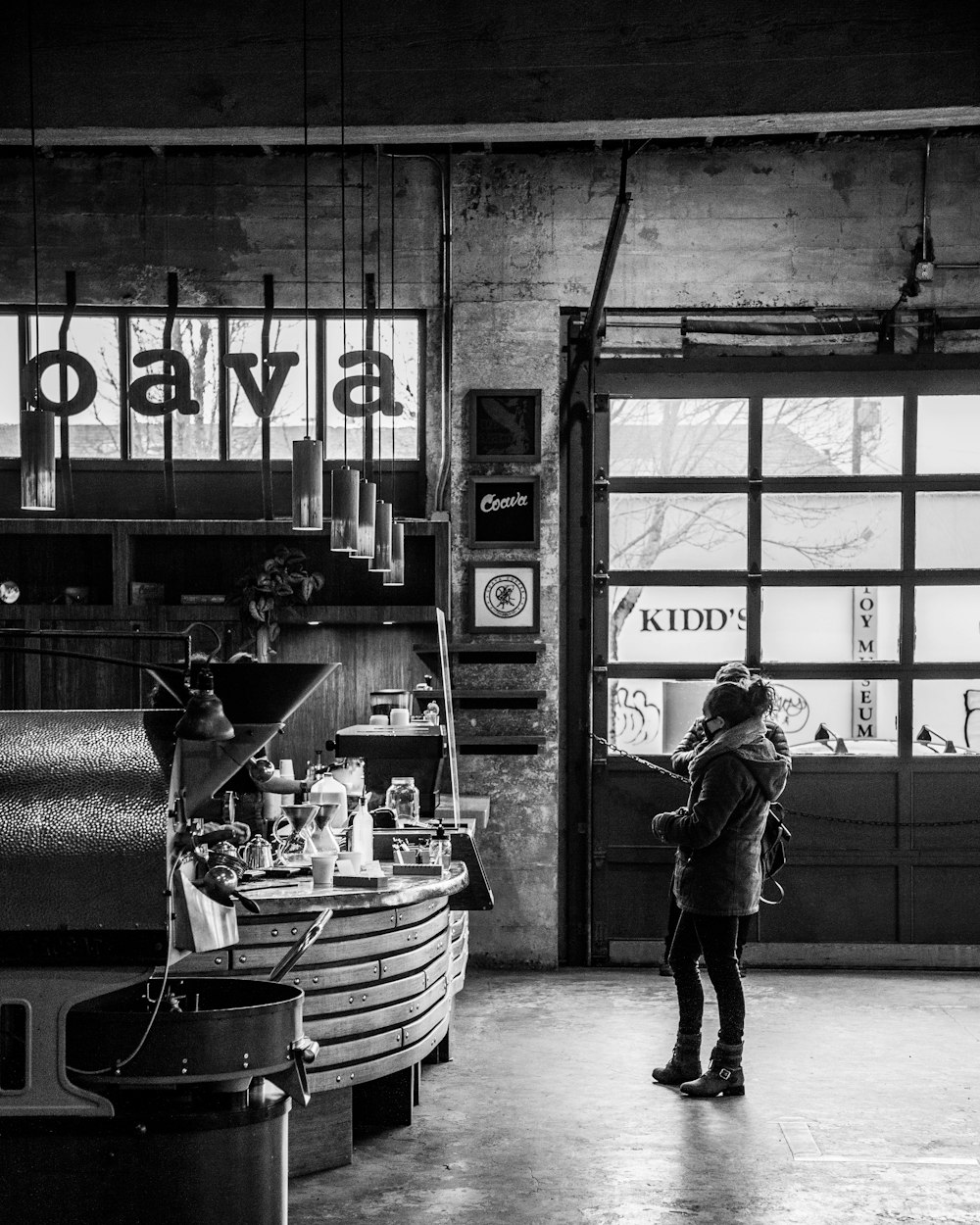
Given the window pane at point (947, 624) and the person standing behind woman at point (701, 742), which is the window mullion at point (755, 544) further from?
the person standing behind woman at point (701, 742)

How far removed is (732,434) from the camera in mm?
8250

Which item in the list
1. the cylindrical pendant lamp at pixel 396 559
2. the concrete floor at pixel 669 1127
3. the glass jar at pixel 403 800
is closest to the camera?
the concrete floor at pixel 669 1127

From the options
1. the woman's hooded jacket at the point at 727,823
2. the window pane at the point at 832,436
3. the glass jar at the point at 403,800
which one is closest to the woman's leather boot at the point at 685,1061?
the woman's hooded jacket at the point at 727,823

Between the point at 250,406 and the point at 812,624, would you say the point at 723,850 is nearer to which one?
the point at 812,624

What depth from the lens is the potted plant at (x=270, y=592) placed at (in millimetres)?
7926

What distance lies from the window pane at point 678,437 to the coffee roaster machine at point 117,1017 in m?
5.43

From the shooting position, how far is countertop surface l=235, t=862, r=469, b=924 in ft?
15.0

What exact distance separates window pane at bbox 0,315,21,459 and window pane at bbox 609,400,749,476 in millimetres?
3668

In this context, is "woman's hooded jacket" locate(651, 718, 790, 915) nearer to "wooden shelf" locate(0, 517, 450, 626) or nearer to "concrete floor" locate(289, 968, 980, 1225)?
"concrete floor" locate(289, 968, 980, 1225)

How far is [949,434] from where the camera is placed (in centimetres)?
817

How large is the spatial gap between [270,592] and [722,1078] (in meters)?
3.90

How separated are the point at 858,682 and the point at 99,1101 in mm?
6084

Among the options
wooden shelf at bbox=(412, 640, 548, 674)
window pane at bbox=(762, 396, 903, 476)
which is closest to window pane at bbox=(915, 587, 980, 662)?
window pane at bbox=(762, 396, 903, 476)

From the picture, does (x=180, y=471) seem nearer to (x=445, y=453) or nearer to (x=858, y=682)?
(x=445, y=453)
